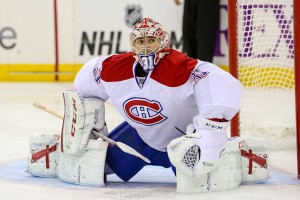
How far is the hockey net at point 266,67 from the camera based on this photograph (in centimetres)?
412

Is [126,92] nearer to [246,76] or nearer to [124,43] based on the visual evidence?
[246,76]

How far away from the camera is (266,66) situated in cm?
461

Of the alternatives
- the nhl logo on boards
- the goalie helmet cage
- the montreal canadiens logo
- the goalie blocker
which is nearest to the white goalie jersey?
the montreal canadiens logo

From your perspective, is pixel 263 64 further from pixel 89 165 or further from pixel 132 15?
pixel 132 15

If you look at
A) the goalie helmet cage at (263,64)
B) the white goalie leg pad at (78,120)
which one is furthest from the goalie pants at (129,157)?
the goalie helmet cage at (263,64)

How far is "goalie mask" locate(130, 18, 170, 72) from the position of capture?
3.07m

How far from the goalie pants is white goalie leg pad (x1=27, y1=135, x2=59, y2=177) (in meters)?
0.23

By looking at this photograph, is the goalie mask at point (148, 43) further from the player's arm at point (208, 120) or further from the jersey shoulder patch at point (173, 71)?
the player's arm at point (208, 120)

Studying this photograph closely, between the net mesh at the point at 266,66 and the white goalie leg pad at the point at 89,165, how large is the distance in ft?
3.21

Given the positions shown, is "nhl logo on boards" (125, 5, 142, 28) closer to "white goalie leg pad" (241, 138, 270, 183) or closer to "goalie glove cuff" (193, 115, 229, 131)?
"white goalie leg pad" (241, 138, 270, 183)

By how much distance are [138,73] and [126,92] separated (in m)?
0.08

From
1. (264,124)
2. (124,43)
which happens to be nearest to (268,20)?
(264,124)

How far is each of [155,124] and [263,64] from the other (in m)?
1.53

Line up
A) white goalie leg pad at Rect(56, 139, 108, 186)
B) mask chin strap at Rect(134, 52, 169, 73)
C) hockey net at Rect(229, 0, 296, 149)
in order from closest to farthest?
mask chin strap at Rect(134, 52, 169, 73) < white goalie leg pad at Rect(56, 139, 108, 186) < hockey net at Rect(229, 0, 296, 149)
